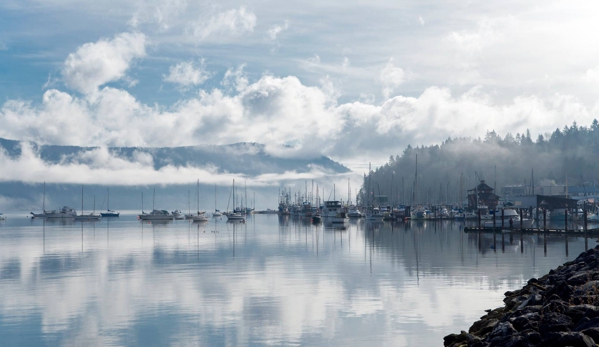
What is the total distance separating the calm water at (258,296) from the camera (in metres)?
32.2

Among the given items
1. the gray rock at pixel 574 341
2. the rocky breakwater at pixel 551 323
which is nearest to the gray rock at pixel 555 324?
the rocky breakwater at pixel 551 323

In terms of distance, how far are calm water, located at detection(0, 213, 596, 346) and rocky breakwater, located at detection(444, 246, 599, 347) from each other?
3.84 m

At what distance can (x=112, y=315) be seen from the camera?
122ft

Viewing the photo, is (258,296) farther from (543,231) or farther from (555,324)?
(543,231)

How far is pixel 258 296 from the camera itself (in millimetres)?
43281

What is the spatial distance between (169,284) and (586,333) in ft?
115

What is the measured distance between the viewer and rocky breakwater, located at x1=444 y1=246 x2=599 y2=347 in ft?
66.7

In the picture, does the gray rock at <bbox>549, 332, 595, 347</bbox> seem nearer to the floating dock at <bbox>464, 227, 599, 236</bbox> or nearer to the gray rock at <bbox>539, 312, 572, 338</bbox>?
the gray rock at <bbox>539, 312, 572, 338</bbox>

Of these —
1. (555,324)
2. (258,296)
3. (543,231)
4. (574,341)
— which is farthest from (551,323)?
(543,231)

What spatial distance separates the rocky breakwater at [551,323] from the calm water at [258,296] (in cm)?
384

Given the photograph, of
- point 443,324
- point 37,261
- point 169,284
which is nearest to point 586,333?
point 443,324

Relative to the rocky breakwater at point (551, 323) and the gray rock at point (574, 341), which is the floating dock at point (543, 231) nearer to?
the rocky breakwater at point (551, 323)

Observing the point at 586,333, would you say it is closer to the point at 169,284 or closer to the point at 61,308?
the point at 61,308

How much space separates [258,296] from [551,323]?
77.9ft
